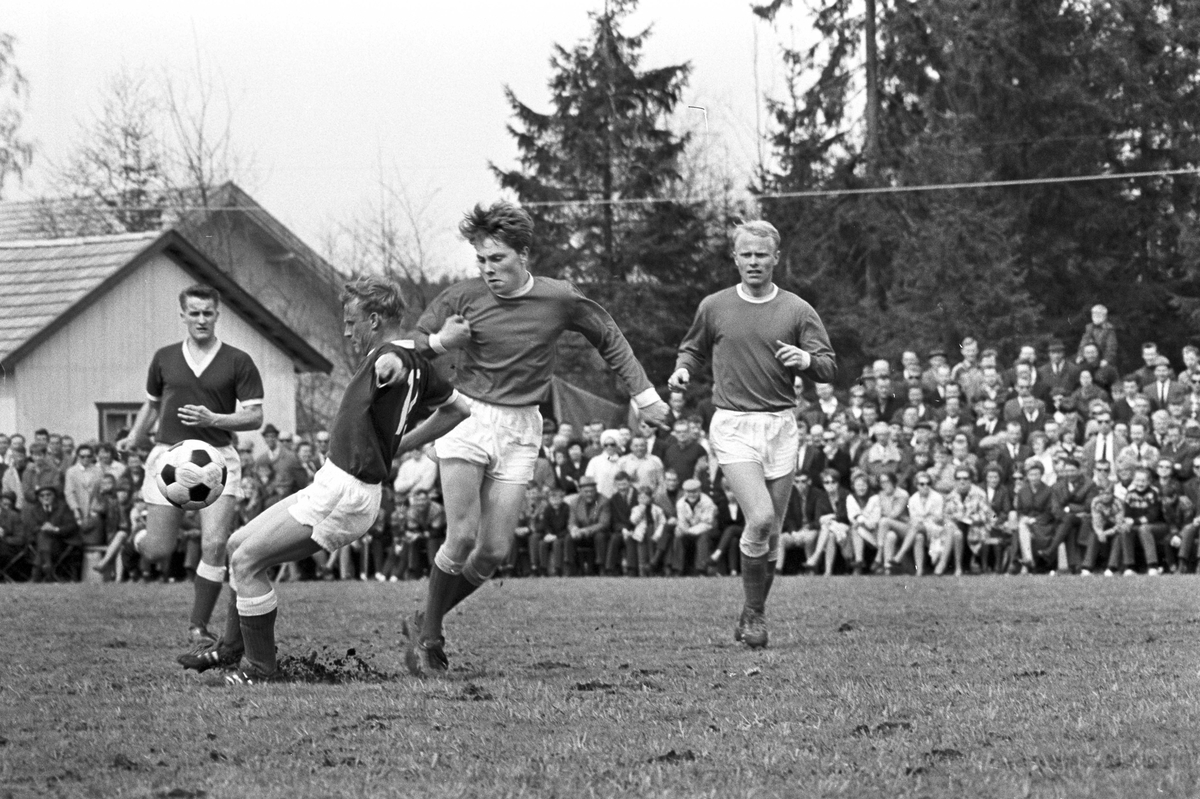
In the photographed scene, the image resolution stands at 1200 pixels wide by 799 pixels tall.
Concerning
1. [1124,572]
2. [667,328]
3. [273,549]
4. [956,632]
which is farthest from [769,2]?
[273,549]

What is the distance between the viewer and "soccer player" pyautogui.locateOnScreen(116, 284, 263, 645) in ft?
31.5

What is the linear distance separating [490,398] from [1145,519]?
1252 cm

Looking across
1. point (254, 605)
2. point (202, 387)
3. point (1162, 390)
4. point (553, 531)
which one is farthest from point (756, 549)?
point (553, 531)

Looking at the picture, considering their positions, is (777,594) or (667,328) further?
(667,328)

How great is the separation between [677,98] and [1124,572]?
49.4 feet

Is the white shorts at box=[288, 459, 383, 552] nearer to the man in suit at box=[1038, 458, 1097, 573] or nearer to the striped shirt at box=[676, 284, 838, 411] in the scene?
the striped shirt at box=[676, 284, 838, 411]

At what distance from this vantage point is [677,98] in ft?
103

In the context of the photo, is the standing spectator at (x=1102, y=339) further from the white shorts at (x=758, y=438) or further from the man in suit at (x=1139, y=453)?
the white shorts at (x=758, y=438)

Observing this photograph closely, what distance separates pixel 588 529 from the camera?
22.0 m

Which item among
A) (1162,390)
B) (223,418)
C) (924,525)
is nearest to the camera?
(223,418)

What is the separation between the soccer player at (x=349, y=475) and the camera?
7.47 m

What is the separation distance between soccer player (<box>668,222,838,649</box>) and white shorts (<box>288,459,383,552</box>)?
8.78 ft

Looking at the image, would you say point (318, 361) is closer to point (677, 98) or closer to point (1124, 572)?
point (677, 98)

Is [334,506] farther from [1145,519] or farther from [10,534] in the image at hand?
[10,534]
